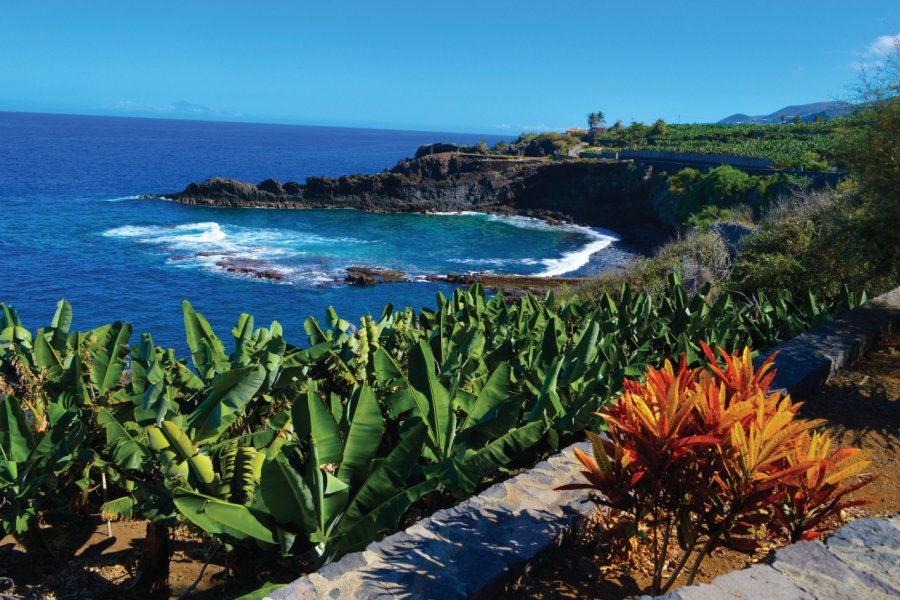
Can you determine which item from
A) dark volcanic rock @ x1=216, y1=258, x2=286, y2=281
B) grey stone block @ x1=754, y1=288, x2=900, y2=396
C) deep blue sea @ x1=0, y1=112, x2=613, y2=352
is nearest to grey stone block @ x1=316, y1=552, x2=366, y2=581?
grey stone block @ x1=754, y1=288, x2=900, y2=396

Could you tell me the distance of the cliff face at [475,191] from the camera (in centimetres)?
5528

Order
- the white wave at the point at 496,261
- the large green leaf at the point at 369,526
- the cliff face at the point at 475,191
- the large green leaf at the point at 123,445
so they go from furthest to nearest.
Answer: the cliff face at the point at 475,191 → the white wave at the point at 496,261 → the large green leaf at the point at 123,445 → the large green leaf at the point at 369,526

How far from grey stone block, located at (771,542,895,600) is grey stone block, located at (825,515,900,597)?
50mm

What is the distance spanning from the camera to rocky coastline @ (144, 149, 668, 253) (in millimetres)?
54875

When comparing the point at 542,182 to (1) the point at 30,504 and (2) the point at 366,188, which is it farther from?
(1) the point at 30,504

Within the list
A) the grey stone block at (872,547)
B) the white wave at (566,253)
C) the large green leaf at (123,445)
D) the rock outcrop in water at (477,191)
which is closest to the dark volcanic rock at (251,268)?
the white wave at (566,253)

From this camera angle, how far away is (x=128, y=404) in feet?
15.5

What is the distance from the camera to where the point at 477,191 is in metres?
61.2

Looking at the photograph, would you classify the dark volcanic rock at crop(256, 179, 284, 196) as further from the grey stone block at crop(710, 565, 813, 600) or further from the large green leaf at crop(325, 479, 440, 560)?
the grey stone block at crop(710, 565, 813, 600)

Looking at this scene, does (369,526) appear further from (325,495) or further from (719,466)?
(719,466)

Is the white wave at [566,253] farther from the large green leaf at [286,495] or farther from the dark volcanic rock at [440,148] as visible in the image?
the large green leaf at [286,495]

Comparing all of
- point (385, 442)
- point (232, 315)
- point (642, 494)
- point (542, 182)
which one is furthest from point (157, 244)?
point (642, 494)

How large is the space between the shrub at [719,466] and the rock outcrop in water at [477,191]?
166 feet

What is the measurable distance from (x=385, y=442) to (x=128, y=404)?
193 cm
